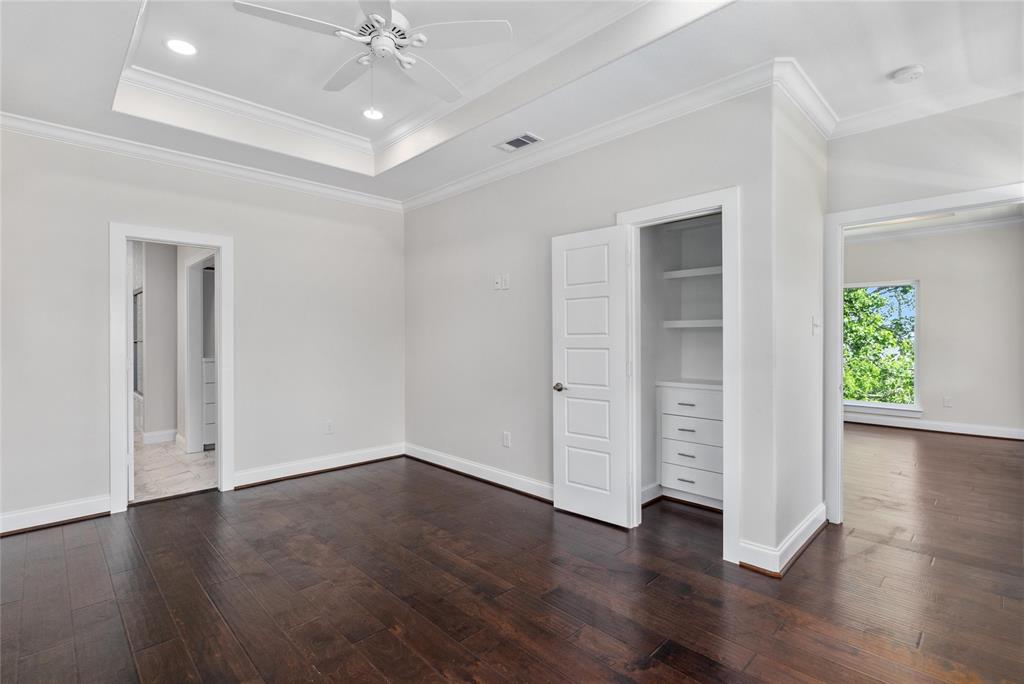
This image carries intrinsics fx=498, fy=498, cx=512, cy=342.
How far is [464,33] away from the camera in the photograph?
2311mm

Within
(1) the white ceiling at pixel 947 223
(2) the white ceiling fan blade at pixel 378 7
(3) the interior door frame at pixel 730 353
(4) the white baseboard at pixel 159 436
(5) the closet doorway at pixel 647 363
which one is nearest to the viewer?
(2) the white ceiling fan blade at pixel 378 7

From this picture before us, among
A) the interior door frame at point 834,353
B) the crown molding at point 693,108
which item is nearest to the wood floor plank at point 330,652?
the interior door frame at point 834,353

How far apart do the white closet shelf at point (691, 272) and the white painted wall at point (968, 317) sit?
4.88 metres

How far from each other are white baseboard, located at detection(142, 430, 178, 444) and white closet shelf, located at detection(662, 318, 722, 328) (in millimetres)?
6234

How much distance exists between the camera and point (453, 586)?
263 cm

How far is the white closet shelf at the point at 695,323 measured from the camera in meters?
3.70

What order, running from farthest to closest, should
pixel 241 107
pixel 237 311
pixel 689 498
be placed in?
pixel 237 311, pixel 689 498, pixel 241 107

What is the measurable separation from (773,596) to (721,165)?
7.76 ft

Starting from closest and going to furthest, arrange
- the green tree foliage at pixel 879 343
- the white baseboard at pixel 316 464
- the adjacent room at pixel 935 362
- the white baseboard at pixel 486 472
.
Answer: the white baseboard at pixel 486 472 < the white baseboard at pixel 316 464 < the adjacent room at pixel 935 362 < the green tree foliage at pixel 879 343

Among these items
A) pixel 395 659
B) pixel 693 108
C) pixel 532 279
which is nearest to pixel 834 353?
pixel 693 108

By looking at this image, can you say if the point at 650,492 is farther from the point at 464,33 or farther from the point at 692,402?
the point at 464,33

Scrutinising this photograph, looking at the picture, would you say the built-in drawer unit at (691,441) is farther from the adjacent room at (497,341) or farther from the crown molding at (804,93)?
the crown molding at (804,93)

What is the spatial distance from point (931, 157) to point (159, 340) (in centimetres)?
796

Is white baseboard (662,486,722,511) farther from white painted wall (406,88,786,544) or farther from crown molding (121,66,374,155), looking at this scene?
crown molding (121,66,374,155)
